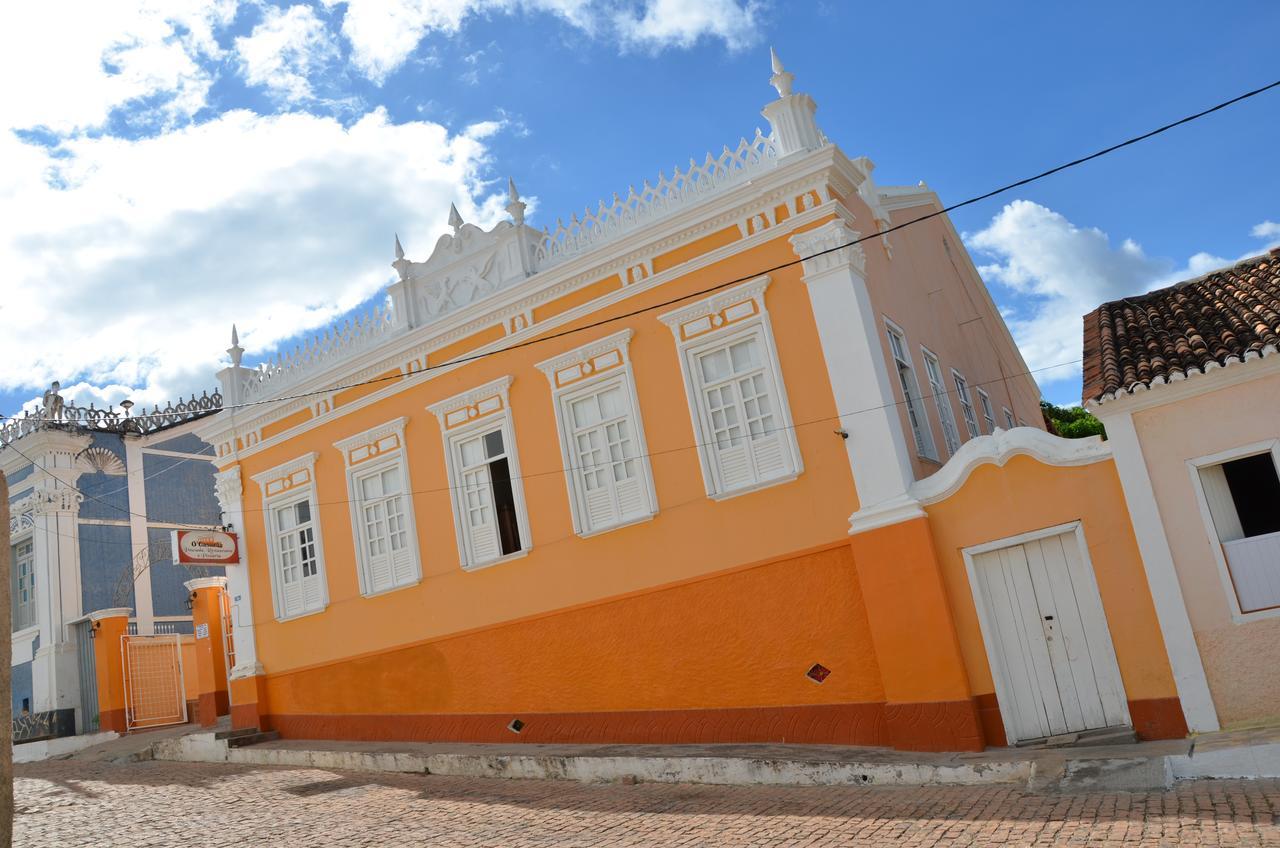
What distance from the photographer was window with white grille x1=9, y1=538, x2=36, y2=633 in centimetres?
2020

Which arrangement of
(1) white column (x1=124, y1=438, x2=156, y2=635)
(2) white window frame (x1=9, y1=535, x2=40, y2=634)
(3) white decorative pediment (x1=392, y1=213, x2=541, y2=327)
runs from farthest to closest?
(1) white column (x1=124, y1=438, x2=156, y2=635) → (2) white window frame (x1=9, y1=535, x2=40, y2=634) → (3) white decorative pediment (x1=392, y1=213, x2=541, y2=327)

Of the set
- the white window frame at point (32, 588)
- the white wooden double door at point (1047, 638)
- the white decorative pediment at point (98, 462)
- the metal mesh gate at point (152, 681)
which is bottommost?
the white wooden double door at point (1047, 638)

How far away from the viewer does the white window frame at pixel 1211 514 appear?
8.45 metres

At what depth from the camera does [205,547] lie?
15.6 metres

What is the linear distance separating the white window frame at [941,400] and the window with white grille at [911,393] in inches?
26.8

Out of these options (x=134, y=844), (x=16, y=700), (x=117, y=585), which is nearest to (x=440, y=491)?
(x=134, y=844)

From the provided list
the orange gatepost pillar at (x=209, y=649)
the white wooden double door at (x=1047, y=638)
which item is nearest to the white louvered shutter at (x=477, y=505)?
the white wooden double door at (x=1047, y=638)

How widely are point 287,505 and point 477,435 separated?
426cm

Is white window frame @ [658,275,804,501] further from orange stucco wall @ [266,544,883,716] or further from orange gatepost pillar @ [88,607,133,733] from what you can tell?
orange gatepost pillar @ [88,607,133,733]

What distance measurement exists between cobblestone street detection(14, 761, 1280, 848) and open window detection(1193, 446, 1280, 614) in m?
1.81

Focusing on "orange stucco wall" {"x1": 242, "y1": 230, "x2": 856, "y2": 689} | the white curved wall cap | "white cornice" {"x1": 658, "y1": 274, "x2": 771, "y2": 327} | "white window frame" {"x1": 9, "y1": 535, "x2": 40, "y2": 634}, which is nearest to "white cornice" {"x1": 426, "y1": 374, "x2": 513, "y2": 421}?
"orange stucco wall" {"x1": 242, "y1": 230, "x2": 856, "y2": 689}

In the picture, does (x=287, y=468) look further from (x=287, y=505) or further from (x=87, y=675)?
(x=87, y=675)

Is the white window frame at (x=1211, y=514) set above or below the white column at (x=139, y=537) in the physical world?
below

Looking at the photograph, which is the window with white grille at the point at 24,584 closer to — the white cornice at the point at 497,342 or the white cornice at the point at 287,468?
the white cornice at the point at 497,342
